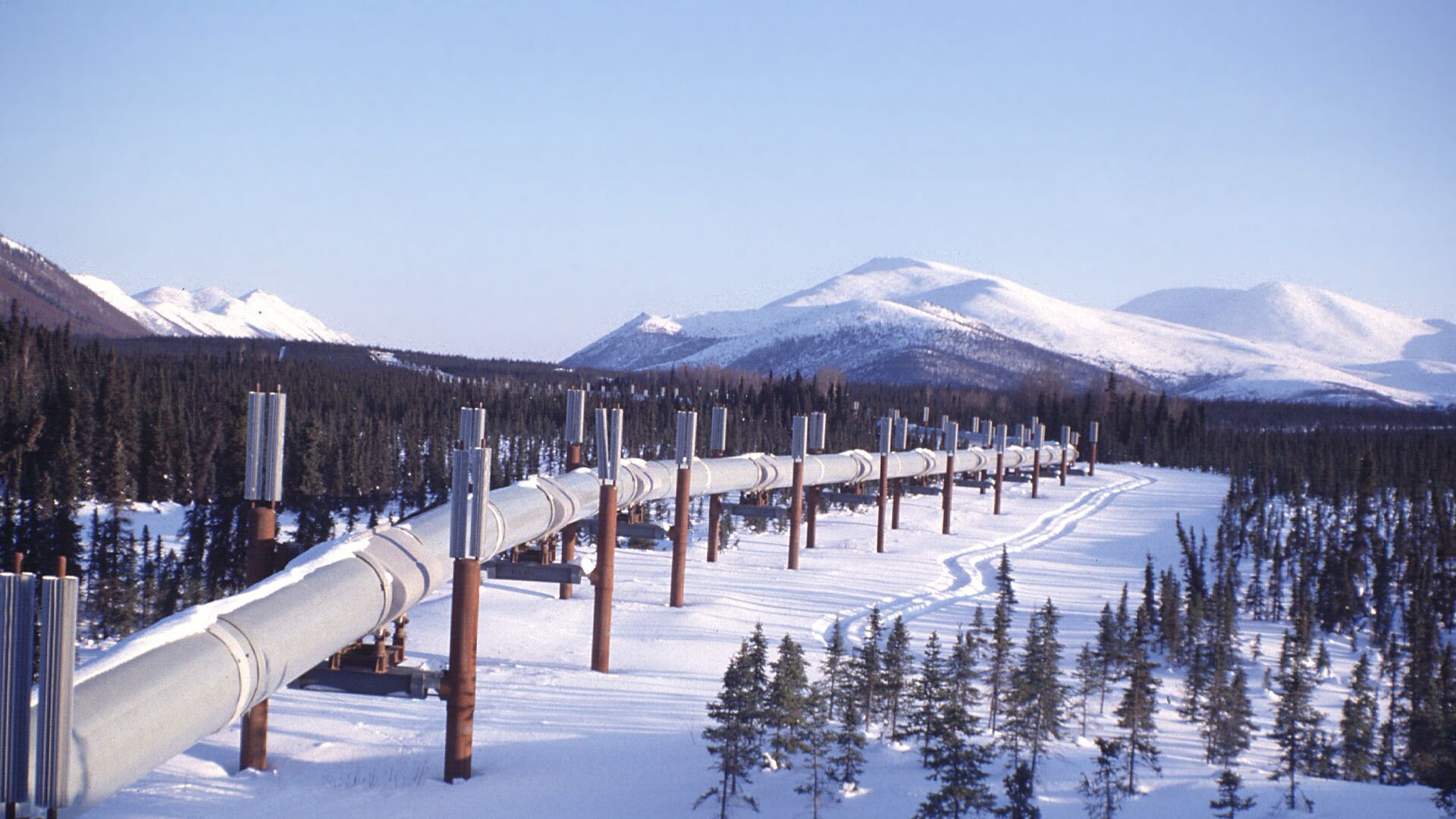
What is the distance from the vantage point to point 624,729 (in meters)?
14.4

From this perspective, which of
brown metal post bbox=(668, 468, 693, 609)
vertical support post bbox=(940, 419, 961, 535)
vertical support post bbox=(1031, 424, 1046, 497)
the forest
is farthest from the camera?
vertical support post bbox=(1031, 424, 1046, 497)

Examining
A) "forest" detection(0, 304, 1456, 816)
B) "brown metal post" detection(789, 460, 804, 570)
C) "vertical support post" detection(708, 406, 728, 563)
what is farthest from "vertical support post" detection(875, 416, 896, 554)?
"vertical support post" detection(708, 406, 728, 563)

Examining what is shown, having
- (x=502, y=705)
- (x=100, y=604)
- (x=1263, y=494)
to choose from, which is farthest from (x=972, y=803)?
(x=1263, y=494)

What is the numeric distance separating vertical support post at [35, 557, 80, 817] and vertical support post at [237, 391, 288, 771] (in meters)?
5.48

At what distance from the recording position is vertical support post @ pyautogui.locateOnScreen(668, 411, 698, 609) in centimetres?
2242

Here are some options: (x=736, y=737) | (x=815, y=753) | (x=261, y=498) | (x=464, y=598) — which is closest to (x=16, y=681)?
(x=261, y=498)

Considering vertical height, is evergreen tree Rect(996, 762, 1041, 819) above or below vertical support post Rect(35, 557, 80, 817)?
below

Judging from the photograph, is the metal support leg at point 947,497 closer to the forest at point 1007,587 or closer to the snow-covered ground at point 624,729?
the forest at point 1007,587

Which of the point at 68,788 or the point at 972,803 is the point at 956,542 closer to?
the point at 972,803

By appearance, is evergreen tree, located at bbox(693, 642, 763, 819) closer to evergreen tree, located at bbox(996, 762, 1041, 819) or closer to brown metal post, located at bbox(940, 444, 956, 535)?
evergreen tree, located at bbox(996, 762, 1041, 819)

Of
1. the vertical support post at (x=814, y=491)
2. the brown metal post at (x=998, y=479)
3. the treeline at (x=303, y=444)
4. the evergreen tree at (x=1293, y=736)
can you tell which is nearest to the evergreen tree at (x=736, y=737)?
the evergreen tree at (x=1293, y=736)

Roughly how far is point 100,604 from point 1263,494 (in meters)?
53.1

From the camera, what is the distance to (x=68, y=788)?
20.3 ft

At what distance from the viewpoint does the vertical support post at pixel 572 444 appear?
1959cm
